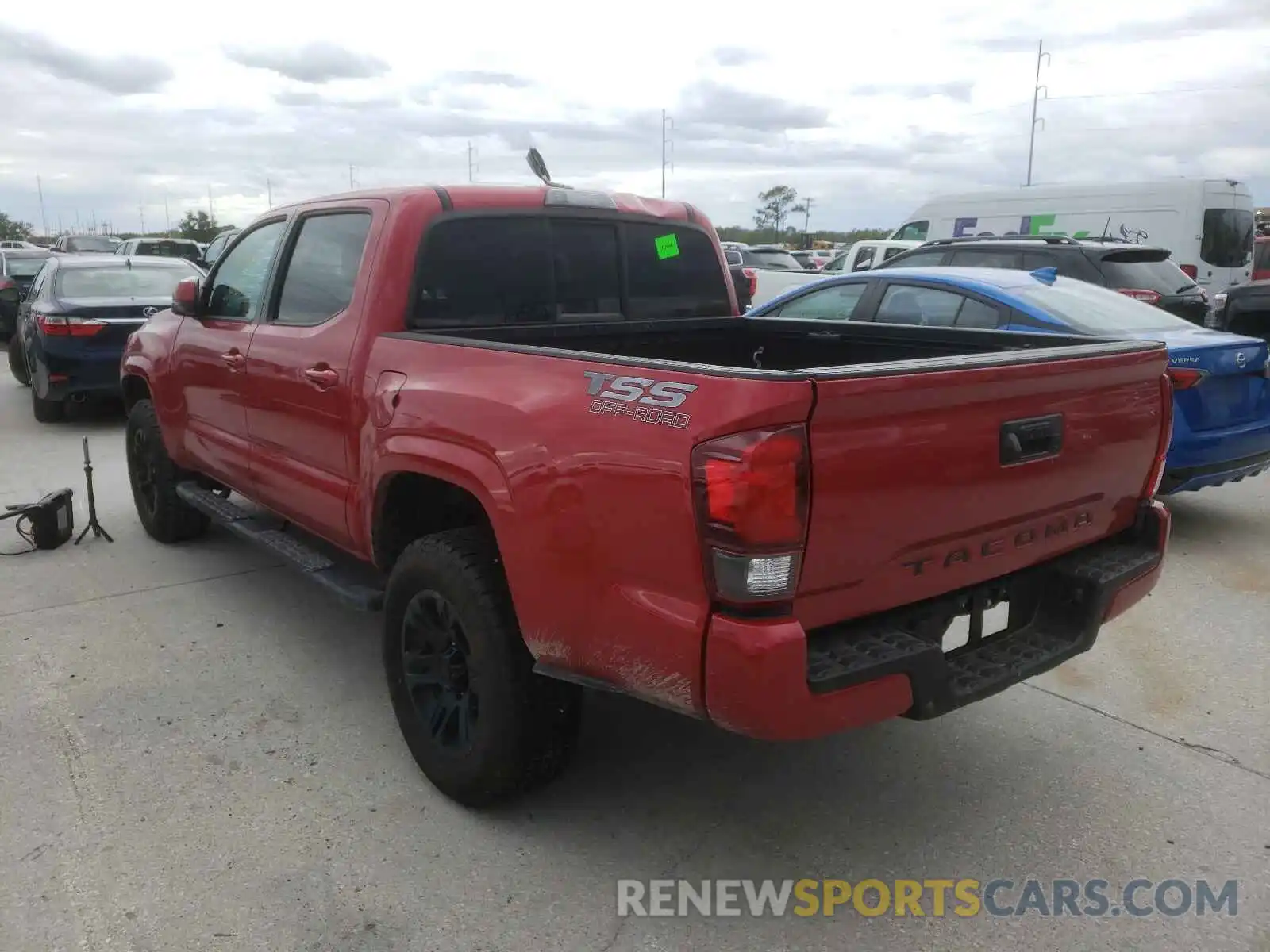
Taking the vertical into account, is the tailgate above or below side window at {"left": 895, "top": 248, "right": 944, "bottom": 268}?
below

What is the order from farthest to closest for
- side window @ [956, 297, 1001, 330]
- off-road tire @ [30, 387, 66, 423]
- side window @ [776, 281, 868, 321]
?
off-road tire @ [30, 387, 66, 423]
side window @ [776, 281, 868, 321]
side window @ [956, 297, 1001, 330]

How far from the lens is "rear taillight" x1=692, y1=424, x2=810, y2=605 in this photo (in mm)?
2230

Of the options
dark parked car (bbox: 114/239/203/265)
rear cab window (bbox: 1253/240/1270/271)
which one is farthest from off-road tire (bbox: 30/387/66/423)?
rear cab window (bbox: 1253/240/1270/271)

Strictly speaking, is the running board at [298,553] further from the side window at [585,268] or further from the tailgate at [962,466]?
the tailgate at [962,466]

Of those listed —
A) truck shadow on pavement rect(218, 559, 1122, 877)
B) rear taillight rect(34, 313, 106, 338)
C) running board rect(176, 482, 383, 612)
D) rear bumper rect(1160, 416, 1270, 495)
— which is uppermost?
rear taillight rect(34, 313, 106, 338)

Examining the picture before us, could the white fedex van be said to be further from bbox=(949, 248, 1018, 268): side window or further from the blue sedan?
the blue sedan

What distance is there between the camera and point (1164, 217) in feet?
48.7

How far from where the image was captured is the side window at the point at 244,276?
459cm

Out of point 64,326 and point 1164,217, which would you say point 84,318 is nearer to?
point 64,326

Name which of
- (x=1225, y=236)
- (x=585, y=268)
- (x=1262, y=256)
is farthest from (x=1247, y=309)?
(x=585, y=268)

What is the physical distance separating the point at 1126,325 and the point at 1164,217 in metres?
10.4

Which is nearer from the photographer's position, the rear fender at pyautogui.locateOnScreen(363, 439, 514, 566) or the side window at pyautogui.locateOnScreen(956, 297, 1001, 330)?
the rear fender at pyautogui.locateOnScreen(363, 439, 514, 566)

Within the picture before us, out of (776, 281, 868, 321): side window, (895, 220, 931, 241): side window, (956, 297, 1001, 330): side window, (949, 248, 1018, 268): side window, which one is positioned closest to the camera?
(956, 297, 1001, 330): side window

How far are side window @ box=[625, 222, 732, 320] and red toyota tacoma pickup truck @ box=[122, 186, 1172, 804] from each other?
1cm
